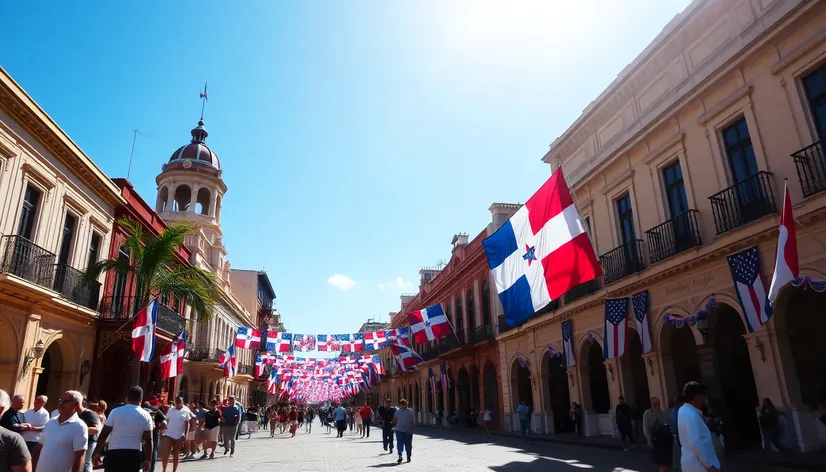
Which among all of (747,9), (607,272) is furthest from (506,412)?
(747,9)

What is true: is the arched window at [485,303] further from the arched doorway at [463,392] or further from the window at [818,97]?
the window at [818,97]

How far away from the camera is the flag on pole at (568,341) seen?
20.0 m

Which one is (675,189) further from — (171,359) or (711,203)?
(171,359)

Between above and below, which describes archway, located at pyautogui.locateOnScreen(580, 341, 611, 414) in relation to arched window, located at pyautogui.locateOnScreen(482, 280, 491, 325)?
below

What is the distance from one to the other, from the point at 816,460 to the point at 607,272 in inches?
344

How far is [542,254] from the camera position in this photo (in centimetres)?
980

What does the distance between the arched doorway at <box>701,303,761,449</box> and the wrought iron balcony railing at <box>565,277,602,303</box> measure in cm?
458

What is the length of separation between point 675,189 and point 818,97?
4801mm

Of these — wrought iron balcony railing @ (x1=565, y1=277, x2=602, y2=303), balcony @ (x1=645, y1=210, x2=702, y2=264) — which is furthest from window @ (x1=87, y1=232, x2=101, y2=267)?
balcony @ (x1=645, y1=210, x2=702, y2=264)

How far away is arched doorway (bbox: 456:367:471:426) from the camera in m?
34.9

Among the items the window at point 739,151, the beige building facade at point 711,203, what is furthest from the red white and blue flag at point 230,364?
the window at point 739,151

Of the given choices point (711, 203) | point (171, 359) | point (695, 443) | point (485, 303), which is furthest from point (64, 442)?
point (485, 303)

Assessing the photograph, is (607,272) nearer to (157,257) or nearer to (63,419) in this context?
(157,257)

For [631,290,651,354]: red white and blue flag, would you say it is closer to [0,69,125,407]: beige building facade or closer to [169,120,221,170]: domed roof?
[0,69,125,407]: beige building facade
